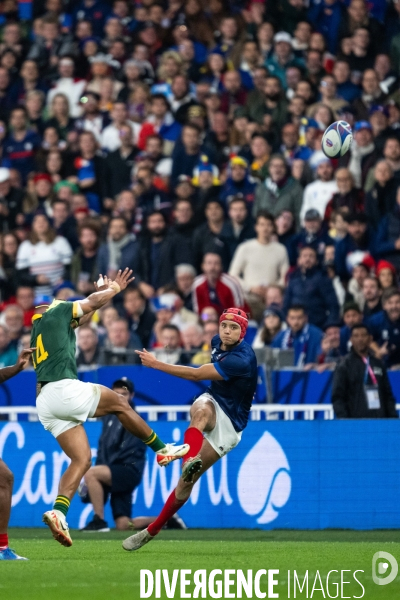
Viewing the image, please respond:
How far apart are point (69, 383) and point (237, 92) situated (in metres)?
10.2

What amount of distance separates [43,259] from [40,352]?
27.6ft

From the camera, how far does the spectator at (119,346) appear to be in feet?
58.1

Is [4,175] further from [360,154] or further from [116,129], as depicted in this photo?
[360,154]

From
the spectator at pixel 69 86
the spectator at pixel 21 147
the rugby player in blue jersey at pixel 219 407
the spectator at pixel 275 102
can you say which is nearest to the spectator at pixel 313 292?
the spectator at pixel 275 102

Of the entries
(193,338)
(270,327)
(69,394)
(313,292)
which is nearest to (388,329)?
(313,292)

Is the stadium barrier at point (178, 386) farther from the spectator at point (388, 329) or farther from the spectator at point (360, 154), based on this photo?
the spectator at point (360, 154)

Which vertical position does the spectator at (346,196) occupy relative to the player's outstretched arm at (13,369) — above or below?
above

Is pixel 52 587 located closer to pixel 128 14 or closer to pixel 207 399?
pixel 207 399

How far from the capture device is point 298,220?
755 inches

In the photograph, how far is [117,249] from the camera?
19.9 metres

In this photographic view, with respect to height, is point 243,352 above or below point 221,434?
above

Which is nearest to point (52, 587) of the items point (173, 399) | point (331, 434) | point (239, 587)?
point (239, 587)
